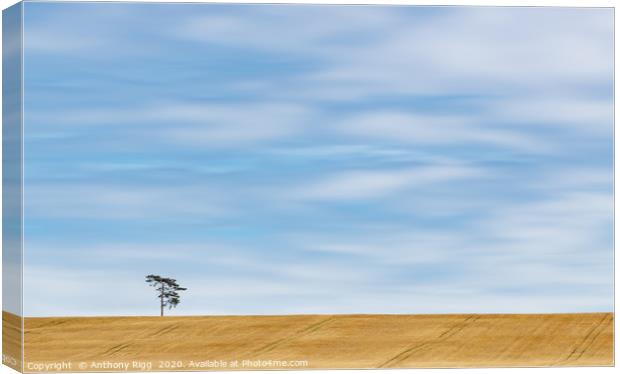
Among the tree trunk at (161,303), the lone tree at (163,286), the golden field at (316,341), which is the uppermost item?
the lone tree at (163,286)

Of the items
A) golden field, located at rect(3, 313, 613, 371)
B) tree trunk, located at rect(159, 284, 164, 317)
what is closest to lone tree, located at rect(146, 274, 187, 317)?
tree trunk, located at rect(159, 284, 164, 317)

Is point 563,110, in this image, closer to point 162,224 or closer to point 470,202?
point 470,202

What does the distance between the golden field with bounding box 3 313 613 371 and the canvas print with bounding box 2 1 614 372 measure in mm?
24

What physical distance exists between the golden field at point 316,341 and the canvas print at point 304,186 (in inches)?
0.9

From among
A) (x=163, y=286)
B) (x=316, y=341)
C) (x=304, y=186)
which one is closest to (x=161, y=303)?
(x=163, y=286)

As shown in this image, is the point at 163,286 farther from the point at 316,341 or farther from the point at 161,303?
the point at 316,341

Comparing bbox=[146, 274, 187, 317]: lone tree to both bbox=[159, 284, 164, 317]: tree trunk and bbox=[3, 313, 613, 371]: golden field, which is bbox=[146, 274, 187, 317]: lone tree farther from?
bbox=[3, 313, 613, 371]: golden field

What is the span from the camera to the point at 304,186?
16.5 metres

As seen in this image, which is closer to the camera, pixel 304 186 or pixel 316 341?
pixel 304 186

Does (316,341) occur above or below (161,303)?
below

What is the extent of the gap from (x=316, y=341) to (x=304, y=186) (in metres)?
1.79

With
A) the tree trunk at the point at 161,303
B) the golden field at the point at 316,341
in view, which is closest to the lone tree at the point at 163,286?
the tree trunk at the point at 161,303

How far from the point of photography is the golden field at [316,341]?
53.5ft

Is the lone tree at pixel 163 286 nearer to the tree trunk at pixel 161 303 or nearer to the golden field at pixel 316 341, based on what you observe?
the tree trunk at pixel 161 303
